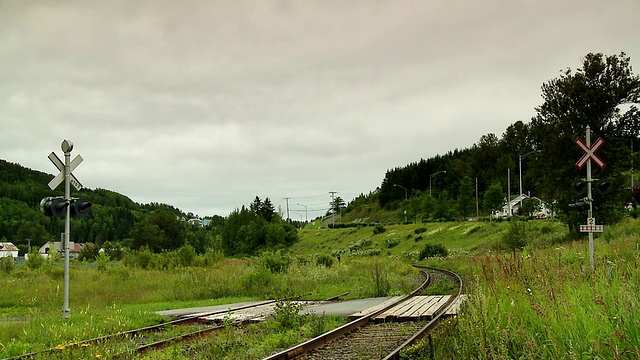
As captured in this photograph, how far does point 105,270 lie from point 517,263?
25.7 m

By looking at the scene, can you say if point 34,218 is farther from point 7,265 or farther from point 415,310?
point 415,310

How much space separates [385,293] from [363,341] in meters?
10.1

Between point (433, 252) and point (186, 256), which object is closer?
point (186, 256)

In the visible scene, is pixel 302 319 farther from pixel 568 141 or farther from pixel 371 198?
pixel 371 198

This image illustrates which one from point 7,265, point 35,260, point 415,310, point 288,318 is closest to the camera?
point 288,318

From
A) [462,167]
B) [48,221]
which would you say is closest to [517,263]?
[462,167]

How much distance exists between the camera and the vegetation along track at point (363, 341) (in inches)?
341

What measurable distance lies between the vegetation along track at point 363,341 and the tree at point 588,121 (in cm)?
2716

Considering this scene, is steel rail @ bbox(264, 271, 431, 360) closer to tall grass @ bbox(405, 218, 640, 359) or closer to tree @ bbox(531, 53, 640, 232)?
tall grass @ bbox(405, 218, 640, 359)

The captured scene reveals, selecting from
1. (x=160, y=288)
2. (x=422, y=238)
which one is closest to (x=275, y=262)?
(x=160, y=288)

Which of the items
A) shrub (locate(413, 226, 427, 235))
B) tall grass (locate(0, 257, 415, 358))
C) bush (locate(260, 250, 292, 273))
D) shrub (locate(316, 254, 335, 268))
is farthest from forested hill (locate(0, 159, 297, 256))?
shrub (locate(413, 226, 427, 235))

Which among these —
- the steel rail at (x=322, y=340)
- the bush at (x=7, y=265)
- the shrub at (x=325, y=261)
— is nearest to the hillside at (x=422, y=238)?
the shrub at (x=325, y=261)

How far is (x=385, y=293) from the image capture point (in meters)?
20.0

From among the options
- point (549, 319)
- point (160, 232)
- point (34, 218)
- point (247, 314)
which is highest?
point (34, 218)
